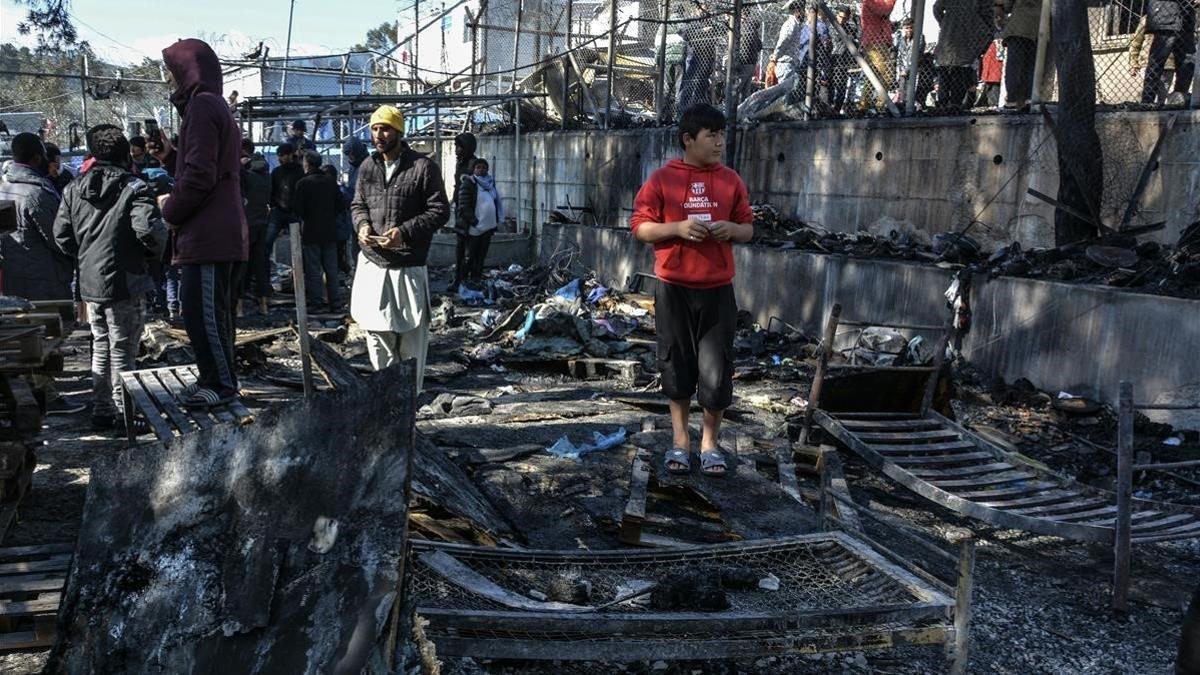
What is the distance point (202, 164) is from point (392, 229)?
107 cm

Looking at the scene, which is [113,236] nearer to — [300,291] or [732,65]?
[300,291]

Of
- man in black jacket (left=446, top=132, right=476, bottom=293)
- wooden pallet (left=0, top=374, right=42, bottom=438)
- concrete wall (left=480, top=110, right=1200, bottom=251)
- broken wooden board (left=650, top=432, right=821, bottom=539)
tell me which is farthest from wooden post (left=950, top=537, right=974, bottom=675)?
man in black jacket (left=446, top=132, right=476, bottom=293)

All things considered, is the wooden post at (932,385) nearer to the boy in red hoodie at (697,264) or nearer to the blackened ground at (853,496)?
the blackened ground at (853,496)

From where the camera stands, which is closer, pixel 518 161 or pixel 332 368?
pixel 332 368

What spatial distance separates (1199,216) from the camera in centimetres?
776

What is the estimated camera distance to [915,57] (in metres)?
10.2

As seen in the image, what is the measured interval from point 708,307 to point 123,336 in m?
3.78

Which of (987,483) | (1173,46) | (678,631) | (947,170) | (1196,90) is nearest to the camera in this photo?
(678,631)

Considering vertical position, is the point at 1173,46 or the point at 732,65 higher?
the point at 732,65

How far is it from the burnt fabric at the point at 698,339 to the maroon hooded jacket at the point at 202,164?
7.76 feet

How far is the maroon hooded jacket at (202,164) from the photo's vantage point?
16.3 feet

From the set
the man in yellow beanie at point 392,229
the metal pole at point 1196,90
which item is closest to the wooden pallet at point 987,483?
the man in yellow beanie at point 392,229

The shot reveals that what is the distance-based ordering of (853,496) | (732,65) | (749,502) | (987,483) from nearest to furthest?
1. (749,502)
2. (987,483)
3. (853,496)
4. (732,65)

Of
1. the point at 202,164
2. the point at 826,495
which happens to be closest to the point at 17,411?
the point at 202,164
